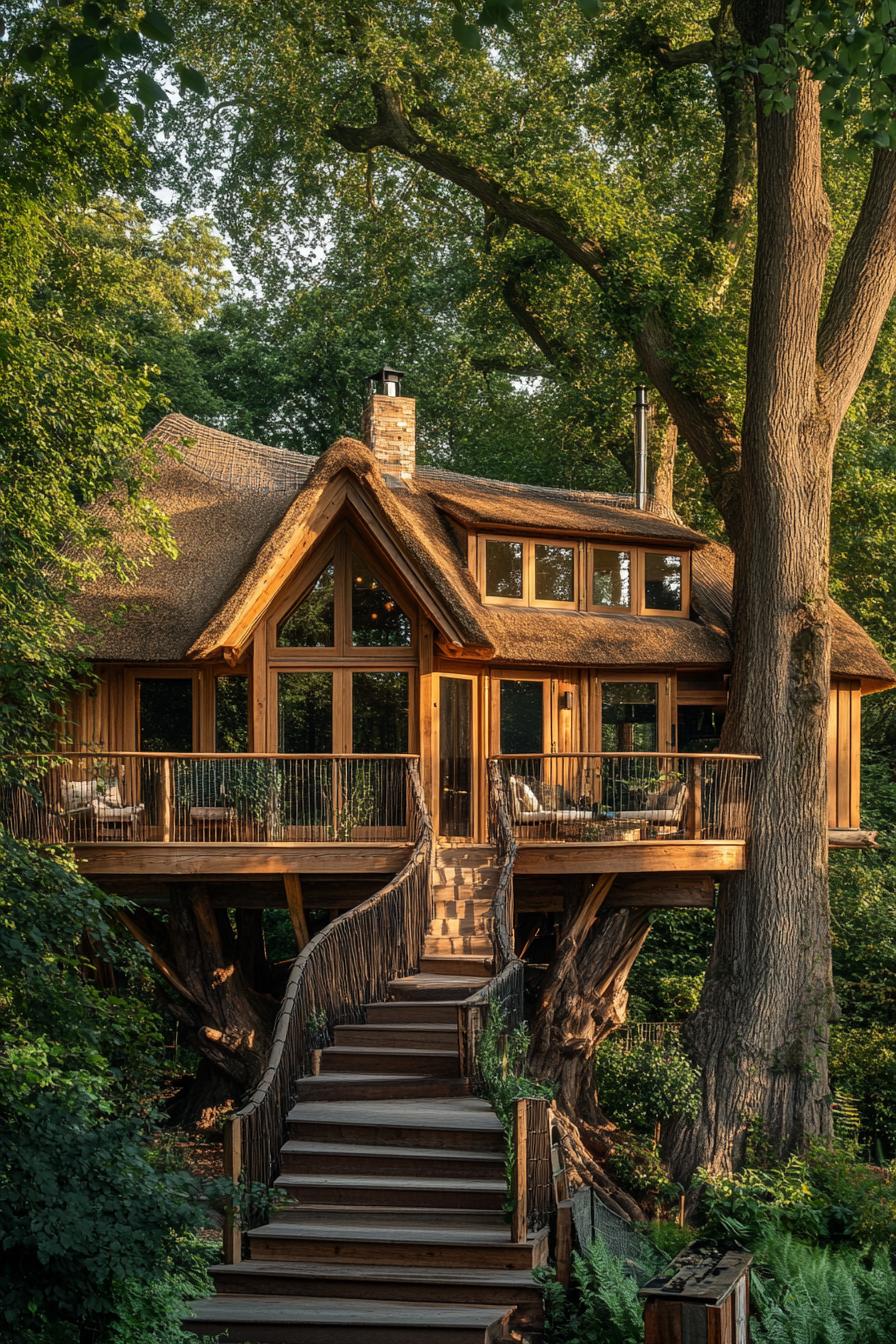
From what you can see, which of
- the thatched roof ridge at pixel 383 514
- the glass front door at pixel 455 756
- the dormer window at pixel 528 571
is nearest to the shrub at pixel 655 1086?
the glass front door at pixel 455 756

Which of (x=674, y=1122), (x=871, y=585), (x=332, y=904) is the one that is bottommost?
(x=674, y=1122)

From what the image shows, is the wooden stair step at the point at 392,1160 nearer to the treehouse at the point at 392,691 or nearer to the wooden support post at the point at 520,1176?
the wooden support post at the point at 520,1176

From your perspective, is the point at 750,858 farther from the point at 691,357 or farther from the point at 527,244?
the point at 527,244

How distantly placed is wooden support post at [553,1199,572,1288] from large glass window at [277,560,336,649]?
10215 millimetres

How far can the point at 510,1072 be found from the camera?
12.4 meters

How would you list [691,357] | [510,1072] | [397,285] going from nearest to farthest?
[510,1072], [691,357], [397,285]

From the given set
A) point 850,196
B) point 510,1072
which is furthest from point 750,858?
point 850,196

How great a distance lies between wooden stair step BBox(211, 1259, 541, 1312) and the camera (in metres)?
9.42

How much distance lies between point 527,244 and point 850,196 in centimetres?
619

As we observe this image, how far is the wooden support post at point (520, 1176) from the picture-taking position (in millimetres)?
9719

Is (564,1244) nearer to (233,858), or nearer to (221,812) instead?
(233,858)

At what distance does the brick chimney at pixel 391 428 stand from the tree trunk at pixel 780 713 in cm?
536

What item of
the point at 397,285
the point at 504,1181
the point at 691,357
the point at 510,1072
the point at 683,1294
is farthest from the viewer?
the point at 397,285

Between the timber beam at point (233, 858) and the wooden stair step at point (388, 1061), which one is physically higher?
the timber beam at point (233, 858)
